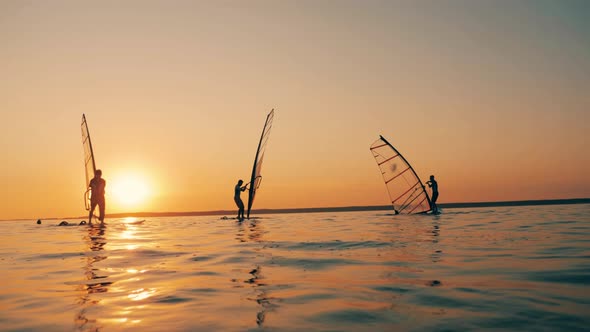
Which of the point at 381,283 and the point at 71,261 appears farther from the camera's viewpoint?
the point at 71,261

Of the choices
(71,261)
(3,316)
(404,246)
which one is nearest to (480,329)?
(3,316)

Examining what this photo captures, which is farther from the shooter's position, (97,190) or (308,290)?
(97,190)

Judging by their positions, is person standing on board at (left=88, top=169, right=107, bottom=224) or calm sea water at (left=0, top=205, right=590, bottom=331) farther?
person standing on board at (left=88, top=169, right=107, bottom=224)

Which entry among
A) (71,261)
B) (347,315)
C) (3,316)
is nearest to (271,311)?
(347,315)

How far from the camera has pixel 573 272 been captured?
21.5ft

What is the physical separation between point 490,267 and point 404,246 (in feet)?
10.9

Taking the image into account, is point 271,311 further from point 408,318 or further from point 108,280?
point 108,280

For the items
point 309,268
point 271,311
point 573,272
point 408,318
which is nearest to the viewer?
point 408,318

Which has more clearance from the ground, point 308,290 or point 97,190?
point 97,190

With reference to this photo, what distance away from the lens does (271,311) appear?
4590 mm

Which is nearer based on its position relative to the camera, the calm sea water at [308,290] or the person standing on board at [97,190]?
the calm sea water at [308,290]

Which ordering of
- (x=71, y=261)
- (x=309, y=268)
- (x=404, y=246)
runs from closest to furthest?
(x=309, y=268)
(x=71, y=261)
(x=404, y=246)

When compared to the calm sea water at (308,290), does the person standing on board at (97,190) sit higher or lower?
higher

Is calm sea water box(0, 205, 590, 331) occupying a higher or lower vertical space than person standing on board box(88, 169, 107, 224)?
lower
